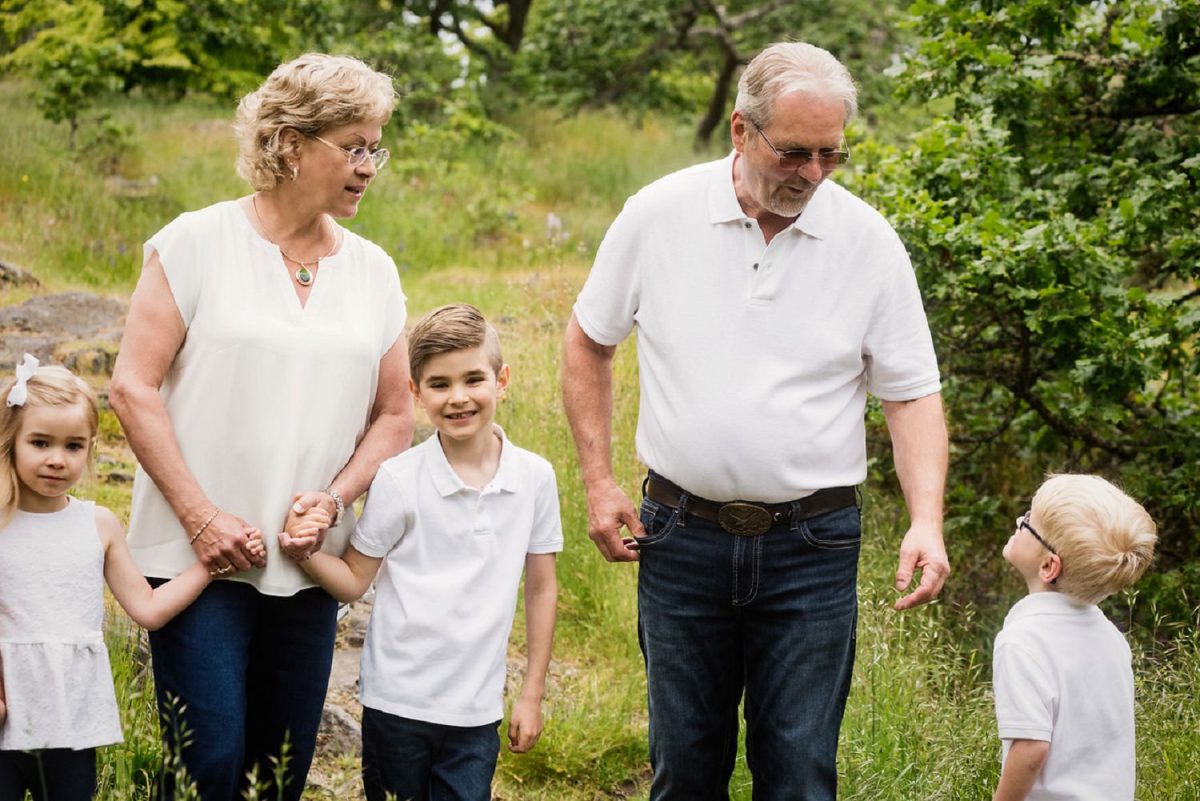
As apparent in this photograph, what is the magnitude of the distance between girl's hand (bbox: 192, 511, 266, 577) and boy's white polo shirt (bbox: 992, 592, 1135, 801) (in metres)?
1.66

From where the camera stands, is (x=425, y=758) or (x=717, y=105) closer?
(x=425, y=758)

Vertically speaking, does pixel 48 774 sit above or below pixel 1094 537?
below

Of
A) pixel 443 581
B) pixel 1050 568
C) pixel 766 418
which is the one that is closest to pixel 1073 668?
pixel 1050 568

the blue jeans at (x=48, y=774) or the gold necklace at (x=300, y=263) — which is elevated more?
the gold necklace at (x=300, y=263)

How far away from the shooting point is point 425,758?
10.1ft

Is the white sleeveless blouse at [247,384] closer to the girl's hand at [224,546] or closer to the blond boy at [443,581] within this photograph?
the girl's hand at [224,546]

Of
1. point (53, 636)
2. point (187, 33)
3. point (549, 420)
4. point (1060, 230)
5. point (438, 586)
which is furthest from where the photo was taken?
point (187, 33)

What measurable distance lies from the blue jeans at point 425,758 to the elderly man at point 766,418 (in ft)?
1.56

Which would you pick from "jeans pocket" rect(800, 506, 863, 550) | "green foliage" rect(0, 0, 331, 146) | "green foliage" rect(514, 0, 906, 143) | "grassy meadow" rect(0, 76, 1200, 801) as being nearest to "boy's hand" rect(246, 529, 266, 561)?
"grassy meadow" rect(0, 76, 1200, 801)

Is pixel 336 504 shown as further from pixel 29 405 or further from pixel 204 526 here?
pixel 29 405

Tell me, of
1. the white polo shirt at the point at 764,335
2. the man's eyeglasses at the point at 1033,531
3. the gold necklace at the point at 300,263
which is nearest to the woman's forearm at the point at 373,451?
the gold necklace at the point at 300,263

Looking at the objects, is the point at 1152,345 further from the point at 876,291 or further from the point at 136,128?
the point at 136,128

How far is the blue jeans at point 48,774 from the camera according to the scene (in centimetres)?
280

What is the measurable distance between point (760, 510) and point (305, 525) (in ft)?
3.34
